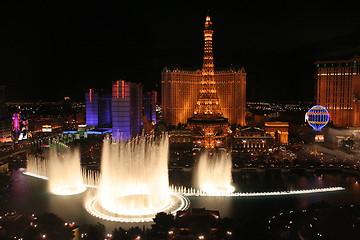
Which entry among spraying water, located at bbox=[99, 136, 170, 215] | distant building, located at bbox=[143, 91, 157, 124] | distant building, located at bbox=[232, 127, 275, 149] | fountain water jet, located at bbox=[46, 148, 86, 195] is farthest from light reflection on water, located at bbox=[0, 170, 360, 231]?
distant building, located at bbox=[143, 91, 157, 124]

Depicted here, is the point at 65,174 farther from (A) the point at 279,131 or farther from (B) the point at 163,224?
(A) the point at 279,131

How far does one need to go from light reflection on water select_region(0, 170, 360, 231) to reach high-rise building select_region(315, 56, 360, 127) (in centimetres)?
2077

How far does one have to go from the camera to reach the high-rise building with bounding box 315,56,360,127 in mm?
41344

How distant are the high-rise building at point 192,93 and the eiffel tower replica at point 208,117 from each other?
491cm

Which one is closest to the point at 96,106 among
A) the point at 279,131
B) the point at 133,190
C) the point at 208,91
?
the point at 208,91

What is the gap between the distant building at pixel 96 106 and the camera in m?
41.9

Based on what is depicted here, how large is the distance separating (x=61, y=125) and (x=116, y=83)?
80.8 feet

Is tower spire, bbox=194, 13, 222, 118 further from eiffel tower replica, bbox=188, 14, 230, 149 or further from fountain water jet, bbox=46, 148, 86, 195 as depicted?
fountain water jet, bbox=46, 148, 86, 195

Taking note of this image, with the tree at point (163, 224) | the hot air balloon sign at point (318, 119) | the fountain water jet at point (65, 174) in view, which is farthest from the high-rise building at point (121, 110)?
the hot air balloon sign at point (318, 119)

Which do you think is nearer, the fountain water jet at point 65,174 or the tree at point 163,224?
the tree at point 163,224

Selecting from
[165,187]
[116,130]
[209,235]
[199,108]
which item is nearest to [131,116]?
[116,130]

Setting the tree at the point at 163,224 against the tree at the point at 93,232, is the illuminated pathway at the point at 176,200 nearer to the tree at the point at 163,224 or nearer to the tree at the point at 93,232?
the tree at the point at 163,224

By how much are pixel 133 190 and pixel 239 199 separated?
249 inches

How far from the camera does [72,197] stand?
18.9m
